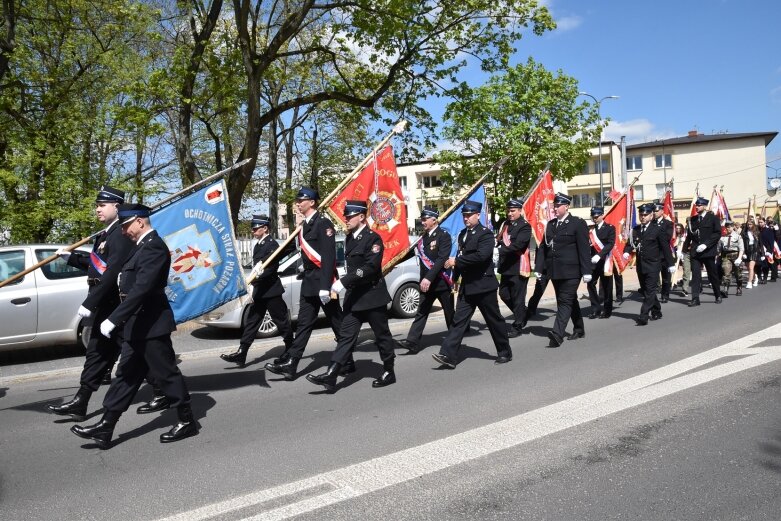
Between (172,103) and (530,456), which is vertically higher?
(172,103)

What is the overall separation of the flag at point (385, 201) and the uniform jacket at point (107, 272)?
9.75ft

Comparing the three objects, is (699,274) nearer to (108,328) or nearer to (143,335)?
(143,335)

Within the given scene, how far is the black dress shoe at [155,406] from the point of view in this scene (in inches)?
224

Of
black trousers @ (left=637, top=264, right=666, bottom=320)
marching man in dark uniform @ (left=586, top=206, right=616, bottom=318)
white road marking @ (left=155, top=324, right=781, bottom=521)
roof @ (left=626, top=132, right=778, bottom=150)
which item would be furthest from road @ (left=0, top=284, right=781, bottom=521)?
roof @ (left=626, top=132, right=778, bottom=150)

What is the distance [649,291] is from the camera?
10.0 metres

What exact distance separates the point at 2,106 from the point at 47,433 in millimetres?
11324

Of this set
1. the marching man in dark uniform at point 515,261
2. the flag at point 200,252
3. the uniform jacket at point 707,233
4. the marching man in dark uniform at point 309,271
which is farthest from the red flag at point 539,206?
the flag at point 200,252

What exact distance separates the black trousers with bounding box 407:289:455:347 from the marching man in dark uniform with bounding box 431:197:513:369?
43.2 inches

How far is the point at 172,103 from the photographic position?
1524cm

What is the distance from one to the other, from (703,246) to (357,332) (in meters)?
8.45

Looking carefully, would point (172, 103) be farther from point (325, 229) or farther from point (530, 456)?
point (530, 456)

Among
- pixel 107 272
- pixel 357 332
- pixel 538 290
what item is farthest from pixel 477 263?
pixel 107 272

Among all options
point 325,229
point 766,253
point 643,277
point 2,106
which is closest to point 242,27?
point 2,106

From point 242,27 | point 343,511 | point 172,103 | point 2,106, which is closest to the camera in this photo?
point 343,511
